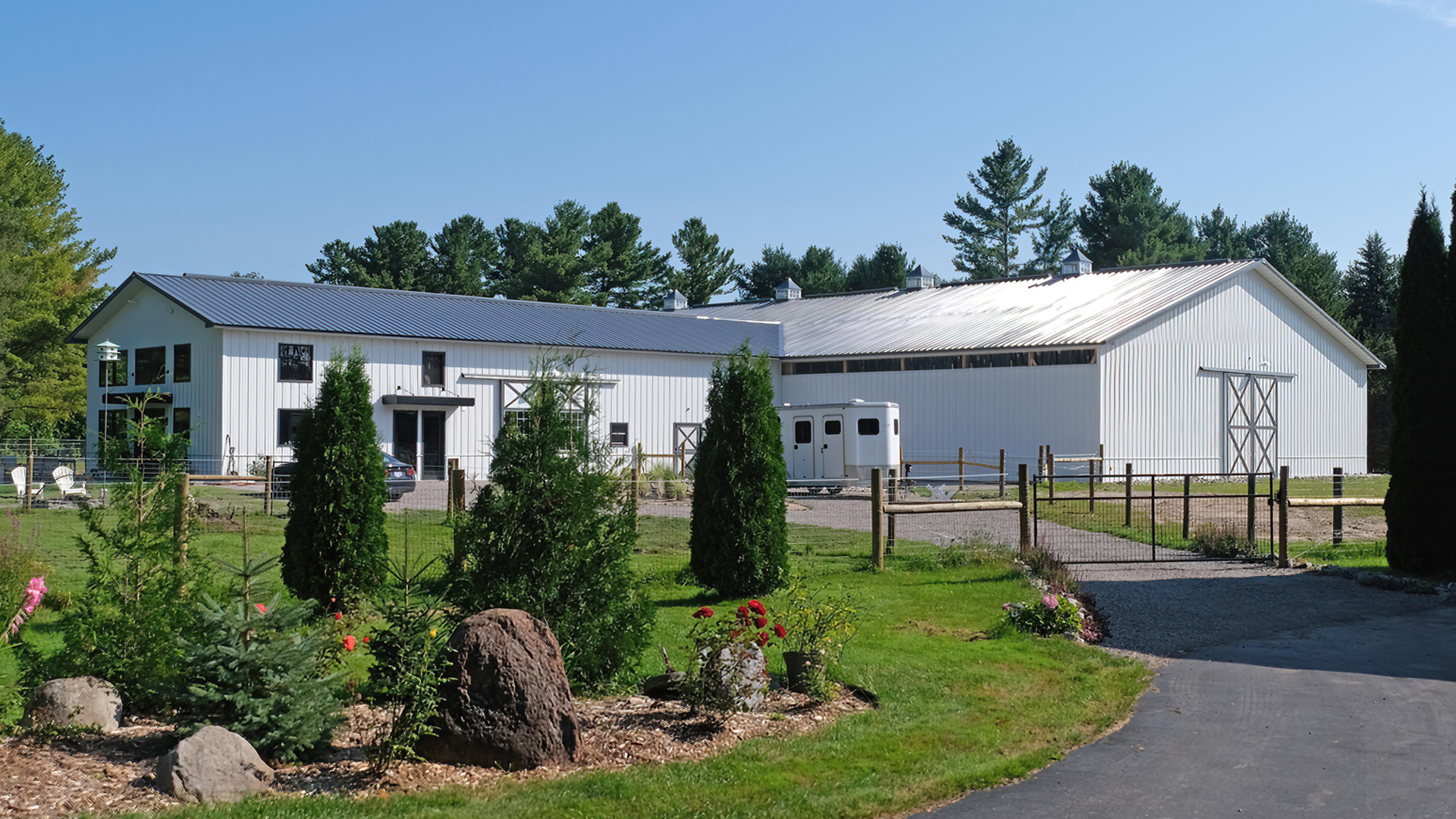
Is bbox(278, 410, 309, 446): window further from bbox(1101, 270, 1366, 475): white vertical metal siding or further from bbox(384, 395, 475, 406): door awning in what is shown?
bbox(1101, 270, 1366, 475): white vertical metal siding

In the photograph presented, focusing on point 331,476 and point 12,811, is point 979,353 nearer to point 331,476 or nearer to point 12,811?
point 331,476

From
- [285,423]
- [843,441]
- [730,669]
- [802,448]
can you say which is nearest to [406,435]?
[285,423]

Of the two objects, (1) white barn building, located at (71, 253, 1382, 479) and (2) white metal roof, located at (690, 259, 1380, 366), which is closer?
(1) white barn building, located at (71, 253, 1382, 479)

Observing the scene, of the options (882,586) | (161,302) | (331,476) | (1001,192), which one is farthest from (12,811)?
(1001,192)

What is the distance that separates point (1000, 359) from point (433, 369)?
1641cm

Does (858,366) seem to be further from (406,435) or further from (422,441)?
(406,435)

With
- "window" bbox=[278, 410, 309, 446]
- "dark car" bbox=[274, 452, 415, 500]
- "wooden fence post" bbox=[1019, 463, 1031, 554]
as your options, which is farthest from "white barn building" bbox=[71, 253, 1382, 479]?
"wooden fence post" bbox=[1019, 463, 1031, 554]

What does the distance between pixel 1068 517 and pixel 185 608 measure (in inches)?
718

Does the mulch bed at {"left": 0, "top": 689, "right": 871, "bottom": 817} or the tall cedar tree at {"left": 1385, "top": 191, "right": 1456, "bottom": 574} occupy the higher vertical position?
the tall cedar tree at {"left": 1385, "top": 191, "right": 1456, "bottom": 574}

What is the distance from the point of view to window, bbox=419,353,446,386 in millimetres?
34500

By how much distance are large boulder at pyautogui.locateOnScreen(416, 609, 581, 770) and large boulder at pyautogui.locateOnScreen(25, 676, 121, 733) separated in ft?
6.42

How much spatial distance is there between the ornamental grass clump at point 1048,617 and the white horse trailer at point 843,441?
19.1 meters

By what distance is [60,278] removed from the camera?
49.9 m

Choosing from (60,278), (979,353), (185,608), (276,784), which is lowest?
(276,784)
